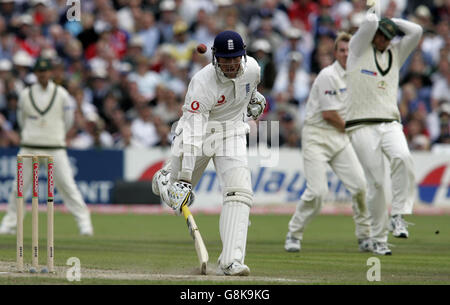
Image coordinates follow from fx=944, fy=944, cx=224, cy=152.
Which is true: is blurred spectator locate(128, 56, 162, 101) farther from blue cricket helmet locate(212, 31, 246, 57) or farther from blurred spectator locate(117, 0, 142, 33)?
blue cricket helmet locate(212, 31, 246, 57)

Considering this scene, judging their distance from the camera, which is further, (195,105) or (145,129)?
(145,129)

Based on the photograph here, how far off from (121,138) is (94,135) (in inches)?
21.6

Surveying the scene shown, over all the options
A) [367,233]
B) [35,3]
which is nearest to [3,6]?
[35,3]

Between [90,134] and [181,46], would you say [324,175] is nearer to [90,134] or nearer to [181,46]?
[90,134]

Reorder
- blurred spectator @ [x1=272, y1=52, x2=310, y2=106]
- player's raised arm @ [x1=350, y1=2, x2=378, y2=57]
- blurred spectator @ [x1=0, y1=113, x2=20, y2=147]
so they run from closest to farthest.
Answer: player's raised arm @ [x1=350, y1=2, x2=378, y2=57]
blurred spectator @ [x1=0, y1=113, x2=20, y2=147]
blurred spectator @ [x1=272, y1=52, x2=310, y2=106]

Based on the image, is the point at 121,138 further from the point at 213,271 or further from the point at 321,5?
the point at 213,271

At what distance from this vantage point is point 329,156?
11242mm

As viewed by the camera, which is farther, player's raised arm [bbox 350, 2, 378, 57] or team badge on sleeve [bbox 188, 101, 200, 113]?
player's raised arm [bbox 350, 2, 378, 57]

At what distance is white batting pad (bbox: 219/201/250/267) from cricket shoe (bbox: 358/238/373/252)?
294 centimetres

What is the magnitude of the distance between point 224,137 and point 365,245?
10.2ft

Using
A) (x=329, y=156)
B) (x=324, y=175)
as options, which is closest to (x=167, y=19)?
(x=329, y=156)

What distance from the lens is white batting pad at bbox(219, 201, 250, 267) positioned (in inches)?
322

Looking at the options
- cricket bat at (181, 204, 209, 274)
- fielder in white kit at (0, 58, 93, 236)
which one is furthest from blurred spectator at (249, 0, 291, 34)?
cricket bat at (181, 204, 209, 274)

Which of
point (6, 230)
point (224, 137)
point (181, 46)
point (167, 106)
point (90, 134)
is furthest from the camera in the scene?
point (181, 46)
